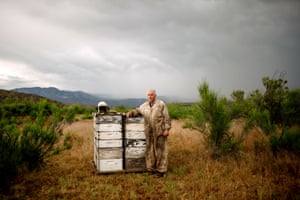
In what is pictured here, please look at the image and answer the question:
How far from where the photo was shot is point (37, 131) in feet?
19.7

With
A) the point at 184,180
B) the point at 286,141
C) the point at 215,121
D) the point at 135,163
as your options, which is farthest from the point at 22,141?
the point at 286,141

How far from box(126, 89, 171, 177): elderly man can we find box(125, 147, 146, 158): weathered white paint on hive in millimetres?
124

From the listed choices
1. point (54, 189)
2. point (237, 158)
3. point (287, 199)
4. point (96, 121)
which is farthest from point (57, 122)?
point (287, 199)

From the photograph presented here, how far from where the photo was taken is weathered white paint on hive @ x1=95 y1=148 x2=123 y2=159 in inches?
238

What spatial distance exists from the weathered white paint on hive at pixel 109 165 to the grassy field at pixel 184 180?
0.16m

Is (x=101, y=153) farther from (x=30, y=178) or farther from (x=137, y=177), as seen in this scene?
(x=30, y=178)

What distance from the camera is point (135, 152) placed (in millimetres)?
6277

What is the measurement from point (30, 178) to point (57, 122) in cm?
151

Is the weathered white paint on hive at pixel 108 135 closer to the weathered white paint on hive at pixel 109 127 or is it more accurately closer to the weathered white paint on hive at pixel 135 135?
the weathered white paint on hive at pixel 109 127

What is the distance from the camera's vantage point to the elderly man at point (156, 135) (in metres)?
6.19

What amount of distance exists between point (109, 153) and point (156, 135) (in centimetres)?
120

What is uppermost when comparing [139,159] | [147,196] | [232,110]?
[232,110]

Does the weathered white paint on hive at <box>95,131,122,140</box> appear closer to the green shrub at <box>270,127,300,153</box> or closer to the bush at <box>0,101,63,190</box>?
the bush at <box>0,101,63,190</box>

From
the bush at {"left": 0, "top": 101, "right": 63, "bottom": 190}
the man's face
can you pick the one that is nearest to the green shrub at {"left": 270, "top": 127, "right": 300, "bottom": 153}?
the man's face
